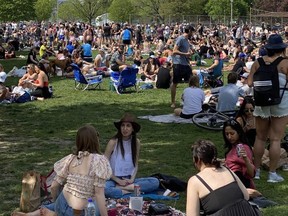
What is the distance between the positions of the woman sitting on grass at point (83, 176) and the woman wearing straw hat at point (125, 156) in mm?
1654

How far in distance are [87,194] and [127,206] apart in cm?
123

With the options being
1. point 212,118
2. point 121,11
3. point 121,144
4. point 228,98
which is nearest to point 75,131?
point 212,118

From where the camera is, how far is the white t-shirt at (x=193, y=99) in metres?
11.2

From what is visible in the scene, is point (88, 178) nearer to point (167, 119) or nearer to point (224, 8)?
point (167, 119)

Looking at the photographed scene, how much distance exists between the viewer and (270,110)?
7.08 m

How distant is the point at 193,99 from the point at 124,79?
204 inches

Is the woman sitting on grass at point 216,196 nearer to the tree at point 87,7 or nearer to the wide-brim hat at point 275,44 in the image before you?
the wide-brim hat at point 275,44

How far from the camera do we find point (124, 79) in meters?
16.2

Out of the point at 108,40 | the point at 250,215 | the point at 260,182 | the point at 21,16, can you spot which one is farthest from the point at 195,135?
the point at 21,16

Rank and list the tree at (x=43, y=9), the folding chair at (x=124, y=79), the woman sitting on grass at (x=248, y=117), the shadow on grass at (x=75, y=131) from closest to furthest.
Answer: the shadow on grass at (x=75, y=131) → the woman sitting on grass at (x=248, y=117) → the folding chair at (x=124, y=79) → the tree at (x=43, y=9)

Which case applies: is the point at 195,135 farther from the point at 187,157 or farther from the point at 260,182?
the point at 260,182

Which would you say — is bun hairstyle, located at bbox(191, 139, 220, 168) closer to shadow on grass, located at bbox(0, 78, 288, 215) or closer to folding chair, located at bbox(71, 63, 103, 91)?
shadow on grass, located at bbox(0, 78, 288, 215)

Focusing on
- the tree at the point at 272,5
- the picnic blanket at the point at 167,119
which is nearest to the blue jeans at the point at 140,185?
the picnic blanket at the point at 167,119

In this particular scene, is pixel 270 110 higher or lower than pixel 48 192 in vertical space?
higher
